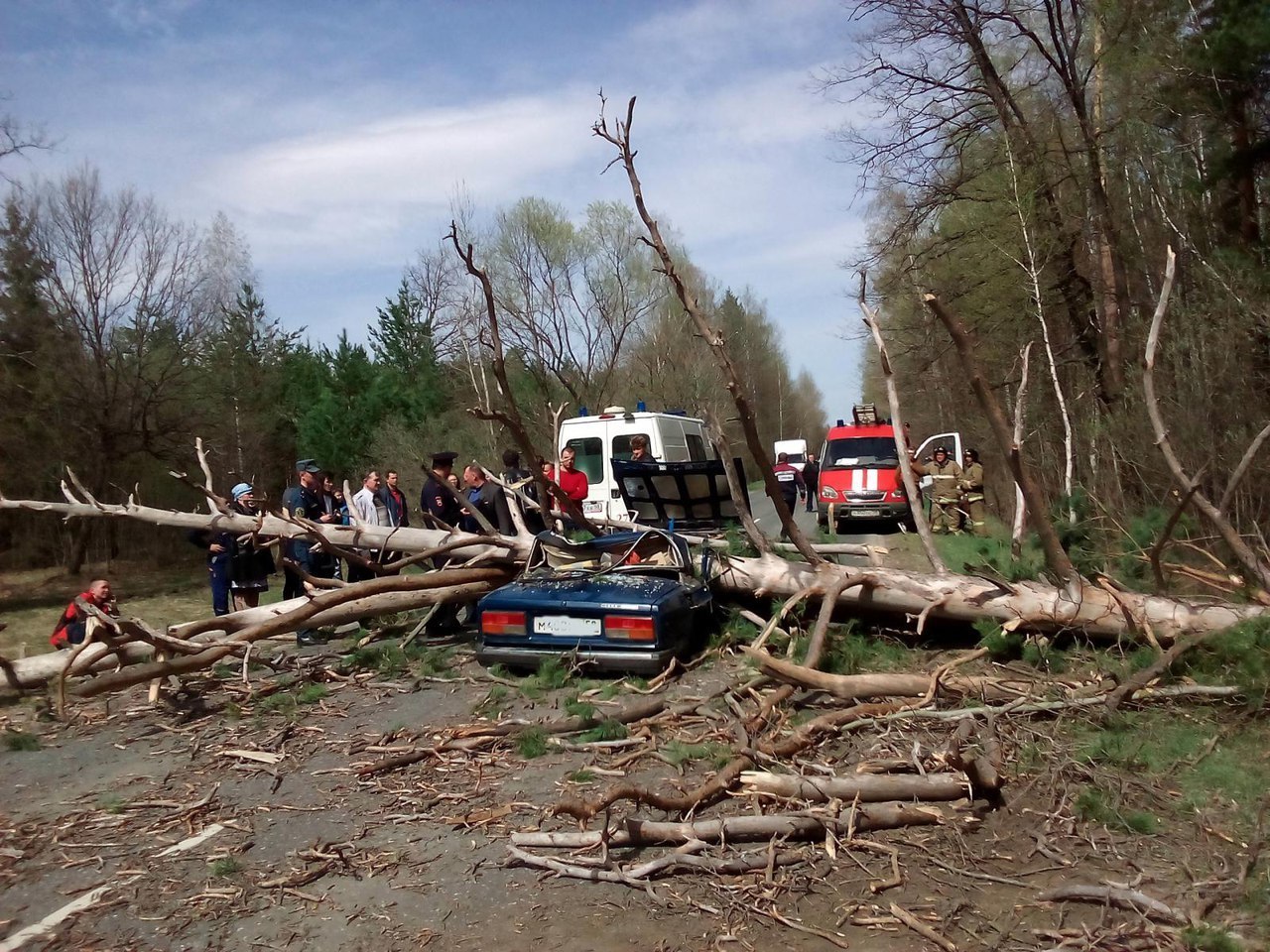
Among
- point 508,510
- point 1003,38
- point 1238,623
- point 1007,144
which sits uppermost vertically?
point 1003,38

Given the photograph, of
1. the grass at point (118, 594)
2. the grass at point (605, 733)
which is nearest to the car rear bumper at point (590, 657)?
the grass at point (605, 733)

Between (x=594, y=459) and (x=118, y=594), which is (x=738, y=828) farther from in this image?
(x=118, y=594)

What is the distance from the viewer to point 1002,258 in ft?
63.3

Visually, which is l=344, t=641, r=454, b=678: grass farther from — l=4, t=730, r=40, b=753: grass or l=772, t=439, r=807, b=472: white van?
l=772, t=439, r=807, b=472: white van

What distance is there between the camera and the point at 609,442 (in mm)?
13703

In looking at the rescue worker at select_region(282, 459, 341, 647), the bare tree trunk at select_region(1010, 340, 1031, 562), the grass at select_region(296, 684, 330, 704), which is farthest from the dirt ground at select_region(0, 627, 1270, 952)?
the rescue worker at select_region(282, 459, 341, 647)

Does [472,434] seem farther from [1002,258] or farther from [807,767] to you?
[807,767]

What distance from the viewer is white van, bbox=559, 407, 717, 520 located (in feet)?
44.1

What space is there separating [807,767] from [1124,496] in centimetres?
911

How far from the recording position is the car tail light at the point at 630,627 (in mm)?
6754

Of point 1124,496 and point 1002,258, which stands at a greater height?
point 1002,258

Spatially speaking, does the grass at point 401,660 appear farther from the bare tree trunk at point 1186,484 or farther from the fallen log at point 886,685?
the bare tree trunk at point 1186,484

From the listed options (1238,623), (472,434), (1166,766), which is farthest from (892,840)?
(472,434)

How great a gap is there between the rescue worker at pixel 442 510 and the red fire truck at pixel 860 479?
27.6 feet
